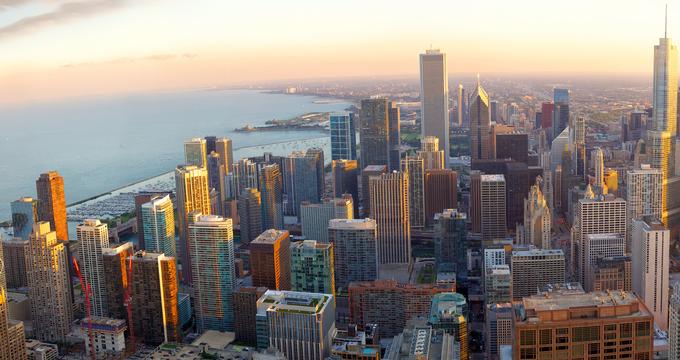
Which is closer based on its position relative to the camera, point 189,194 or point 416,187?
point 189,194

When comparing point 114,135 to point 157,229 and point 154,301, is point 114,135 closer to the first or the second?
point 157,229

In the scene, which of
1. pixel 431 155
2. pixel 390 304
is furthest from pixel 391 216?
pixel 431 155

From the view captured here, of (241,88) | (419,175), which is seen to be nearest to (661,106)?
(419,175)

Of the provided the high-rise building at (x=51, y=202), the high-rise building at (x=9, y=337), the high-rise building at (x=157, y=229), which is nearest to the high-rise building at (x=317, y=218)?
the high-rise building at (x=157, y=229)

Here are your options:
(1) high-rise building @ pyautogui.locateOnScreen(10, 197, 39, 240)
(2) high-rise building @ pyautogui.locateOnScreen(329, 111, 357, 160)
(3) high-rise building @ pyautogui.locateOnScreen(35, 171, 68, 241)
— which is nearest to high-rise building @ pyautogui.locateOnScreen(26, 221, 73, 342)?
(1) high-rise building @ pyautogui.locateOnScreen(10, 197, 39, 240)

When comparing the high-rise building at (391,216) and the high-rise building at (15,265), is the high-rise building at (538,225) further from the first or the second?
the high-rise building at (15,265)

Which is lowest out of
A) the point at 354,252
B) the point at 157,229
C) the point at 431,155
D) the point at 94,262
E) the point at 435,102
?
the point at 354,252

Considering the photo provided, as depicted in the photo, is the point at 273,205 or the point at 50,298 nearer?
the point at 50,298

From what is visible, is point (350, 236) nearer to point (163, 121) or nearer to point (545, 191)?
point (545, 191)
